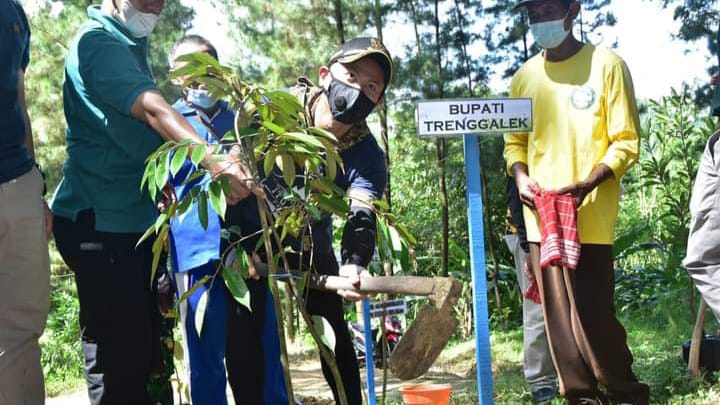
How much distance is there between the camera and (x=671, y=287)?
7.98 metres

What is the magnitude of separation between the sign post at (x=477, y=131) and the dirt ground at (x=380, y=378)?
2.04 metres

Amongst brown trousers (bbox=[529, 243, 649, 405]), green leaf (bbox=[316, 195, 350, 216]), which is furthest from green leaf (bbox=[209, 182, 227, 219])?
brown trousers (bbox=[529, 243, 649, 405])

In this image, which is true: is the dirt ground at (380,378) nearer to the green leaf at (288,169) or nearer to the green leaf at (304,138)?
the green leaf at (288,169)

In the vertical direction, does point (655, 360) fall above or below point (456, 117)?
below

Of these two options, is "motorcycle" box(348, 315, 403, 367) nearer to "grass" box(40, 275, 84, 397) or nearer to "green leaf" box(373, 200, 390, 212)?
"grass" box(40, 275, 84, 397)

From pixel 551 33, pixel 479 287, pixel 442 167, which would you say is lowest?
pixel 479 287

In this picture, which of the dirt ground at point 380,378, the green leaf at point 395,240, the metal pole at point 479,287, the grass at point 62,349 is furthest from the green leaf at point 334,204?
the grass at point 62,349

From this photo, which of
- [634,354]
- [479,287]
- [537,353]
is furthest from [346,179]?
[634,354]

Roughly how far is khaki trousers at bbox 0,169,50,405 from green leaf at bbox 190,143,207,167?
81 cm

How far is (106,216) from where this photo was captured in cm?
305

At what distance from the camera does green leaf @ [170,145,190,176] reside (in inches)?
85.2

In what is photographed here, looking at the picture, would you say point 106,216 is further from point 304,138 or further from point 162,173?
point 304,138

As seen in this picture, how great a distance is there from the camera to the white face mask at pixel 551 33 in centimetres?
405

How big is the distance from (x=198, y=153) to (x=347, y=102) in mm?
1036
